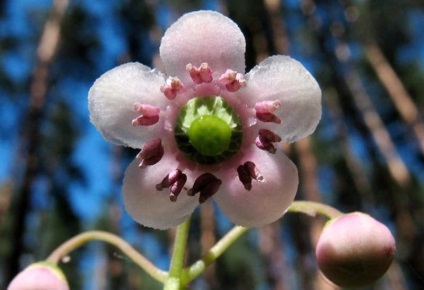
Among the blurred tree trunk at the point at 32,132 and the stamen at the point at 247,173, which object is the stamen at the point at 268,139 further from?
the blurred tree trunk at the point at 32,132

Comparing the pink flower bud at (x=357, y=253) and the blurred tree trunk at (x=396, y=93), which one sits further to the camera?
the blurred tree trunk at (x=396, y=93)

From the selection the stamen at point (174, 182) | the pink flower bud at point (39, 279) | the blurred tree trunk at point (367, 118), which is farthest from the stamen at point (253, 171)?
the blurred tree trunk at point (367, 118)

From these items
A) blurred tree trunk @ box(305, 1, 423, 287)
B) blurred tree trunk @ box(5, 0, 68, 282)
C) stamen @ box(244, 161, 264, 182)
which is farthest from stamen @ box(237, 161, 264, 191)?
blurred tree trunk @ box(305, 1, 423, 287)

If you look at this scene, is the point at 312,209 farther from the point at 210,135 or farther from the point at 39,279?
the point at 39,279

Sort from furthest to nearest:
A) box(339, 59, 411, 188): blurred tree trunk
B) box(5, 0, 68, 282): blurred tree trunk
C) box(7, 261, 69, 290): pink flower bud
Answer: box(339, 59, 411, 188): blurred tree trunk, box(5, 0, 68, 282): blurred tree trunk, box(7, 261, 69, 290): pink flower bud

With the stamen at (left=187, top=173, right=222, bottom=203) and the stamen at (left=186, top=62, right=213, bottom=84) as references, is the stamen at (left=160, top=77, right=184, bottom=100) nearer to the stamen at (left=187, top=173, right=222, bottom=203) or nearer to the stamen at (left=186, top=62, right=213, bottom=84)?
the stamen at (left=186, top=62, right=213, bottom=84)

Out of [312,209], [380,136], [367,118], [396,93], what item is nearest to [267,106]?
[312,209]
